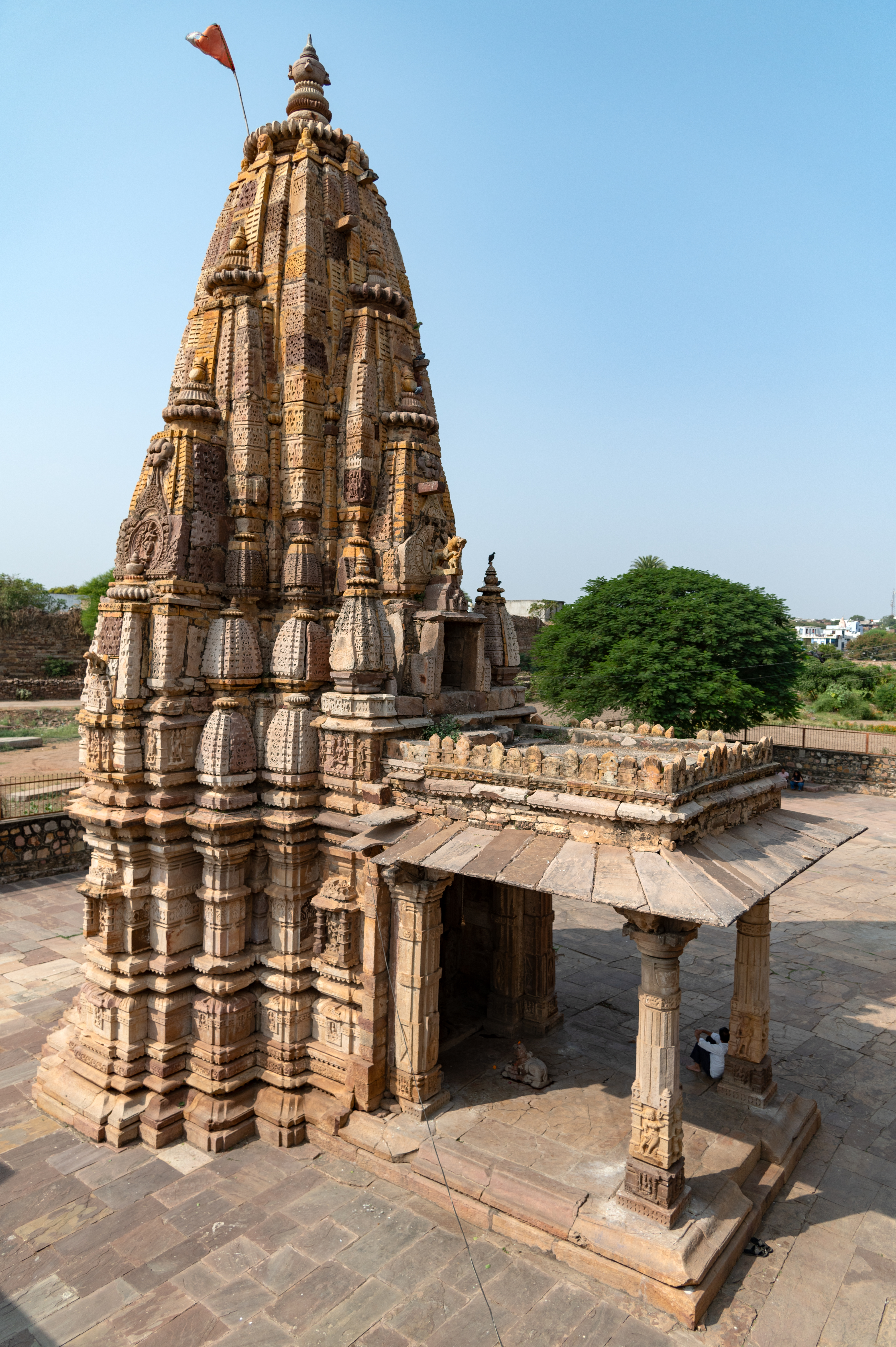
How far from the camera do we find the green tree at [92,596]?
4825 cm

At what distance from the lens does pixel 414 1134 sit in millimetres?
8992

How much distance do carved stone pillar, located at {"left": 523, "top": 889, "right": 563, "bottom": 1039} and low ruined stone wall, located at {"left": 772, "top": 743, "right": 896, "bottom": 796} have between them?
2420 cm

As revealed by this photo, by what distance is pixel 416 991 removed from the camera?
9.23m

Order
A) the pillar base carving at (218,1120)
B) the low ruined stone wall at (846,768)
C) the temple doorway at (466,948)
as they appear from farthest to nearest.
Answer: the low ruined stone wall at (846,768), the temple doorway at (466,948), the pillar base carving at (218,1120)

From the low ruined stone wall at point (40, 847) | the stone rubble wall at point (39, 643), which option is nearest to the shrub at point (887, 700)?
the low ruined stone wall at point (40, 847)

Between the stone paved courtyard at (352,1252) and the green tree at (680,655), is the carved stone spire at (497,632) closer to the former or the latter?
the stone paved courtyard at (352,1252)

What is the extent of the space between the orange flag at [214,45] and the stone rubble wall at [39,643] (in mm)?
39169

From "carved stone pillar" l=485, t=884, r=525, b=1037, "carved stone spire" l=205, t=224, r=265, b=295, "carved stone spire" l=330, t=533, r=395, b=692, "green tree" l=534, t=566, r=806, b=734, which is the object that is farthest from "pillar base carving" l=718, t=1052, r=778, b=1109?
"green tree" l=534, t=566, r=806, b=734

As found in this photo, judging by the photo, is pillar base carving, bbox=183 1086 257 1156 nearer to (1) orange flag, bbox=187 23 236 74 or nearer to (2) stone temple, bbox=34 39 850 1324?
(2) stone temple, bbox=34 39 850 1324

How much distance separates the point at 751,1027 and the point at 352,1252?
5608mm

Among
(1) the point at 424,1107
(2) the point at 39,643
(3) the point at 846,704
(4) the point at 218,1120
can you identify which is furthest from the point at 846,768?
(2) the point at 39,643

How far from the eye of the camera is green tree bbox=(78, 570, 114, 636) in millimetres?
48250

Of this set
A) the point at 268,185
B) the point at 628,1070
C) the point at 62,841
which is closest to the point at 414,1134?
the point at 628,1070

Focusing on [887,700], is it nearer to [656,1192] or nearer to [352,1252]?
[656,1192]
